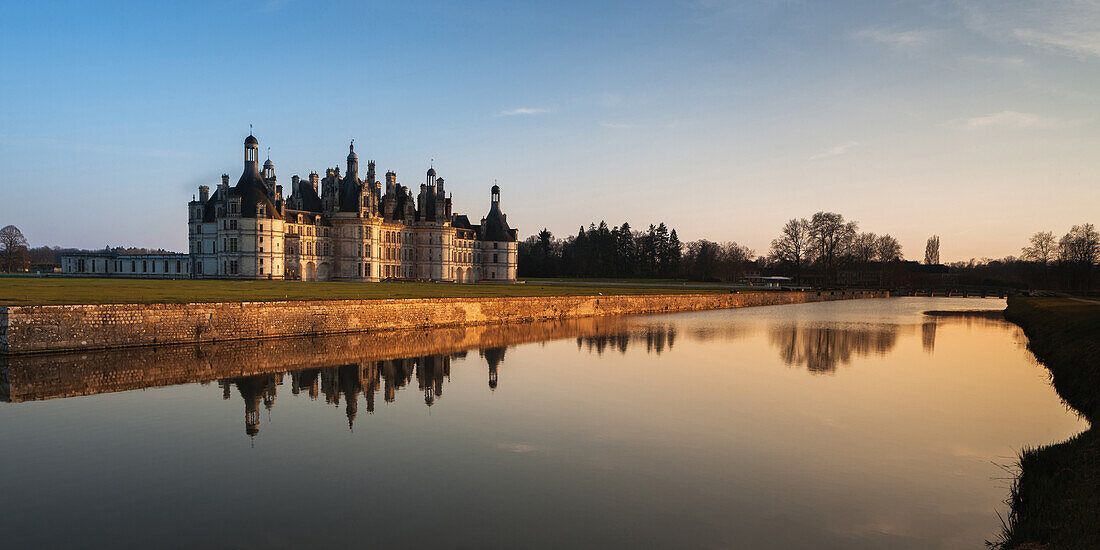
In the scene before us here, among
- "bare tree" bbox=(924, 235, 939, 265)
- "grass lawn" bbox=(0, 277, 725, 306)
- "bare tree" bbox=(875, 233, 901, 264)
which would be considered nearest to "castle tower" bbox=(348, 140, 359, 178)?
"grass lawn" bbox=(0, 277, 725, 306)

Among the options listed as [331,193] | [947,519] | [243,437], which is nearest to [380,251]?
[331,193]

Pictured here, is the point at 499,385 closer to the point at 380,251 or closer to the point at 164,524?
the point at 164,524

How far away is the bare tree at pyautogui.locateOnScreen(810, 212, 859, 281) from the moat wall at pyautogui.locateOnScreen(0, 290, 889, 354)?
62.5 metres

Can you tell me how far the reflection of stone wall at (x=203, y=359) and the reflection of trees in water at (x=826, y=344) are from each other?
10.2m

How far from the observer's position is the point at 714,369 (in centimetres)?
1994

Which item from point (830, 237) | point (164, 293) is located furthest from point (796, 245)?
point (164, 293)

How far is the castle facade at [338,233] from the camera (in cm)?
6116

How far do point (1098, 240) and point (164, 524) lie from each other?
99.5m

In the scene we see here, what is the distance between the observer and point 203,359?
19.9 meters

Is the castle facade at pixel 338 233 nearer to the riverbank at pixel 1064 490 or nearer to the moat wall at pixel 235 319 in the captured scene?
the moat wall at pixel 235 319

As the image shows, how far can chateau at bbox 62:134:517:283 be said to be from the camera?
201 feet

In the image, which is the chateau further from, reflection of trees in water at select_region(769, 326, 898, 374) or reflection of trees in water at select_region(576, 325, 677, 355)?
reflection of trees in water at select_region(769, 326, 898, 374)

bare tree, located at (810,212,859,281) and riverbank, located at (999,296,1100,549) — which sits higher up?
bare tree, located at (810,212,859,281)

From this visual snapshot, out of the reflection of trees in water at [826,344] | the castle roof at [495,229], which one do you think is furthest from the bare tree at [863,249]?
the reflection of trees in water at [826,344]
